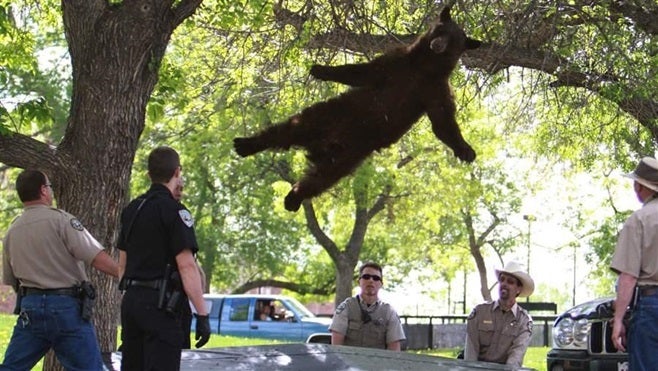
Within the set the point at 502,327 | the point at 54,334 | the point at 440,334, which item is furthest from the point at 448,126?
the point at 440,334

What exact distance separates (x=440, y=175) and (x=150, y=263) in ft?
61.2

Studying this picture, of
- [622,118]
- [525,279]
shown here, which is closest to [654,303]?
[525,279]

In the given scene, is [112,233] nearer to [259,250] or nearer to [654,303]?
[654,303]

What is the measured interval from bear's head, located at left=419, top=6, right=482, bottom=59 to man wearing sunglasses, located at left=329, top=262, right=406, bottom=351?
188 cm

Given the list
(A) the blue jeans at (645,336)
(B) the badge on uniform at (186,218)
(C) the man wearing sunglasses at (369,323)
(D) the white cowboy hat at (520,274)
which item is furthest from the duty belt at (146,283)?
(D) the white cowboy hat at (520,274)

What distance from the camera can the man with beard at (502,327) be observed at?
257 inches

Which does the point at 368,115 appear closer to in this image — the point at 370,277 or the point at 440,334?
the point at 370,277

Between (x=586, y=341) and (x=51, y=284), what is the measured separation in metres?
3.87

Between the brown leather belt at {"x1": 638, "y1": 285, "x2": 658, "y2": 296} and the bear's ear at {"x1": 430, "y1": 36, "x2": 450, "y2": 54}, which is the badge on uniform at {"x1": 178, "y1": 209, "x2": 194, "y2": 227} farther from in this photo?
the brown leather belt at {"x1": 638, "y1": 285, "x2": 658, "y2": 296}

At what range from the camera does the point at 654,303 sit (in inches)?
191

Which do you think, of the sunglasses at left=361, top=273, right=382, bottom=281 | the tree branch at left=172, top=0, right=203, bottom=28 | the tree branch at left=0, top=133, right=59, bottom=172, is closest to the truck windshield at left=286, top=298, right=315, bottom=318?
the sunglasses at left=361, top=273, right=382, bottom=281

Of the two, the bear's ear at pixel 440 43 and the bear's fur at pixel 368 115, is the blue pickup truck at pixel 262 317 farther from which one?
the bear's ear at pixel 440 43

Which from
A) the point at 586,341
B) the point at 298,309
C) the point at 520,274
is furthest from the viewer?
the point at 298,309

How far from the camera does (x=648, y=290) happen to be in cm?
492
